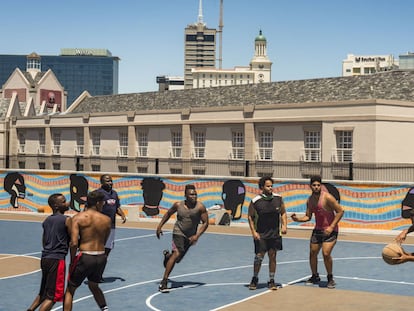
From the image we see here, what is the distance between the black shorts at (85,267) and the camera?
10.6m

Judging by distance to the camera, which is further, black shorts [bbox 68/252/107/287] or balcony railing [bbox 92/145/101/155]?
balcony railing [bbox 92/145/101/155]

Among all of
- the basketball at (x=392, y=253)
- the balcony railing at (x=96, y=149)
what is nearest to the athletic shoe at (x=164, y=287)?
the basketball at (x=392, y=253)

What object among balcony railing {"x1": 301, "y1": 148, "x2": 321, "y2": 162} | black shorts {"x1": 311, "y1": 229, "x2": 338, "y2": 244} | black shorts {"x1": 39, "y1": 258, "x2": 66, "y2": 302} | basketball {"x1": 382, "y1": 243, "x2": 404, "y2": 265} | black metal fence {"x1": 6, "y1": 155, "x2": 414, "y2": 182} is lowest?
black shorts {"x1": 39, "y1": 258, "x2": 66, "y2": 302}

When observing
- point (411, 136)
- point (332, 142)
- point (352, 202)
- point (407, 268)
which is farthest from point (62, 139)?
point (407, 268)

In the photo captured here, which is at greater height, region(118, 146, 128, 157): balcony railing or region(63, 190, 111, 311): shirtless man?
region(118, 146, 128, 157): balcony railing

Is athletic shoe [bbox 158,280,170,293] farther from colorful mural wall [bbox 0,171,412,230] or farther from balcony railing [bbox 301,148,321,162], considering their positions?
balcony railing [bbox 301,148,321,162]

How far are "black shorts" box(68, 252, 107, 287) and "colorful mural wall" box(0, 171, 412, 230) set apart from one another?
16.5 metres

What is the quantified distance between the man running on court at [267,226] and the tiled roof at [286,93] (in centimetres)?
3338

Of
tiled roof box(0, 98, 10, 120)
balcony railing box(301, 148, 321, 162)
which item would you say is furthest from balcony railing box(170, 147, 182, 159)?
tiled roof box(0, 98, 10, 120)

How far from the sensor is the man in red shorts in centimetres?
1043

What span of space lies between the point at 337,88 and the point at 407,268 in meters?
33.5

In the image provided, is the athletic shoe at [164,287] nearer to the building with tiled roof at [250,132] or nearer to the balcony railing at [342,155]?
the building with tiled roof at [250,132]

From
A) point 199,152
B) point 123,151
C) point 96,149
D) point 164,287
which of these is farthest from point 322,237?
point 96,149

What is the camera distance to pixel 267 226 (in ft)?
45.2
